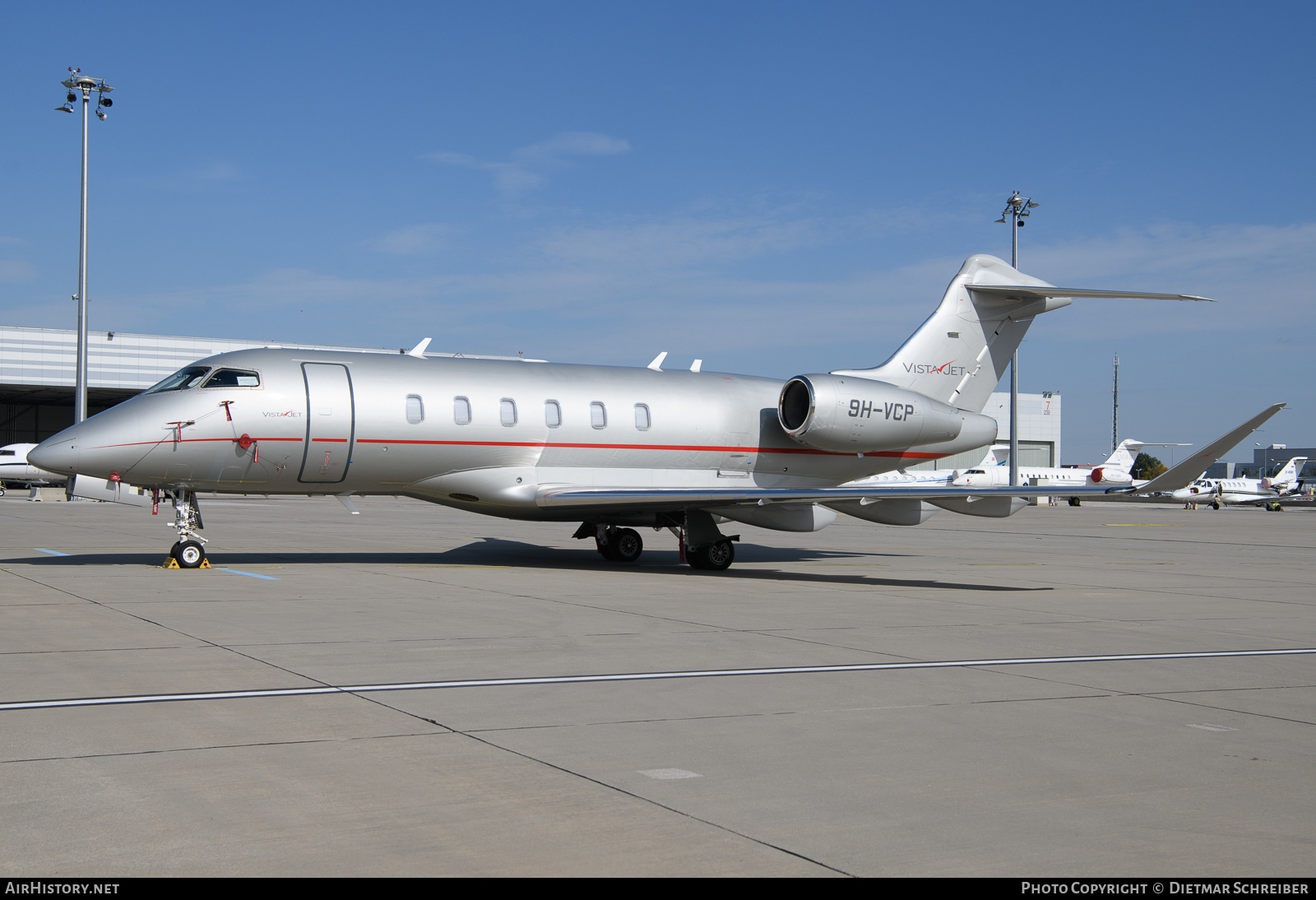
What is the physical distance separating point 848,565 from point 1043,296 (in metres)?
6.85

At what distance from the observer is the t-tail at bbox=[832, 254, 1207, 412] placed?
72.8 feet

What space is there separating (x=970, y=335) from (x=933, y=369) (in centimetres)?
109

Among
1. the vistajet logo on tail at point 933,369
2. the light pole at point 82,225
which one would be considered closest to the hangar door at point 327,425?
the vistajet logo on tail at point 933,369

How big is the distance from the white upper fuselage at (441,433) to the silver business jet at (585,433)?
0.03 m

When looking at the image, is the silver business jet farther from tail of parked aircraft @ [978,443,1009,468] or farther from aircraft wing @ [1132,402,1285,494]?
tail of parked aircraft @ [978,443,1009,468]

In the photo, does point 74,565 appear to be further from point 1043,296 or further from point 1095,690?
point 1043,296

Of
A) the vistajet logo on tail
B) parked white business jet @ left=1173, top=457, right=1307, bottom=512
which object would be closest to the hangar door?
the vistajet logo on tail

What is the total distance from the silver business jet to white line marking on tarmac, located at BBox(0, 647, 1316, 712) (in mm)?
5972

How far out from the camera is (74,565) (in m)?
16.8

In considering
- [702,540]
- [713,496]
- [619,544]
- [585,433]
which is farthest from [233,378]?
[702,540]

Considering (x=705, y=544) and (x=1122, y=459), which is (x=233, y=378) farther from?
(x=1122, y=459)

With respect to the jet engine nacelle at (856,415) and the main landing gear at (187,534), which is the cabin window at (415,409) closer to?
the main landing gear at (187,534)

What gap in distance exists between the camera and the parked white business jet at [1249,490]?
261ft

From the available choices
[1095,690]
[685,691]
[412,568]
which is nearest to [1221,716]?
[1095,690]
